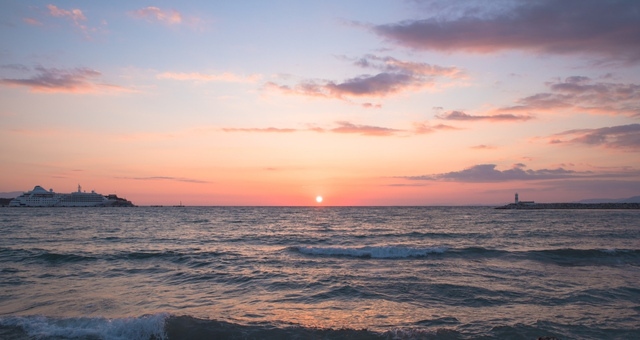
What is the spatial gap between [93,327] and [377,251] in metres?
21.2

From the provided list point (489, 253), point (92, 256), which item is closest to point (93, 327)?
point (92, 256)

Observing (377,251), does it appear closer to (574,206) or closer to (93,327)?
(93,327)

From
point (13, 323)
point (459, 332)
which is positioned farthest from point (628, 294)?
point (13, 323)

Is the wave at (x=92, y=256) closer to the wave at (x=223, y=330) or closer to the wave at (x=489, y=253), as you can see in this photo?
the wave at (x=489, y=253)

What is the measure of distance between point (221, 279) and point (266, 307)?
629 centimetres

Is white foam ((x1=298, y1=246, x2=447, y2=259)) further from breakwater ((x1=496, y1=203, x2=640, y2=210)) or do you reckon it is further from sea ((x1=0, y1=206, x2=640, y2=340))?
breakwater ((x1=496, y1=203, x2=640, y2=210))

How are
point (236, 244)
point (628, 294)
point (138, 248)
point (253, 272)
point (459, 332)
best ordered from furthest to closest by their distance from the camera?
point (236, 244)
point (138, 248)
point (253, 272)
point (628, 294)
point (459, 332)

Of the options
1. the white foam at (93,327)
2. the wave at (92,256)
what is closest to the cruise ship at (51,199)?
the wave at (92,256)

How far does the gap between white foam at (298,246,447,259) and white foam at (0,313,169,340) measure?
1857 centimetres

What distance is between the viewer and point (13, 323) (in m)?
12.6

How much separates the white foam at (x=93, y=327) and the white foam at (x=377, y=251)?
60.9 feet

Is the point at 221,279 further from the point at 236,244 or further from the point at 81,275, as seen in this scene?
the point at 236,244

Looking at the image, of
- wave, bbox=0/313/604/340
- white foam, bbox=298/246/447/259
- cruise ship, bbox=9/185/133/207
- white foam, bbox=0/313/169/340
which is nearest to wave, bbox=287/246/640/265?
white foam, bbox=298/246/447/259

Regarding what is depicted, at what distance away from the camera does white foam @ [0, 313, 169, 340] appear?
12.1 metres
